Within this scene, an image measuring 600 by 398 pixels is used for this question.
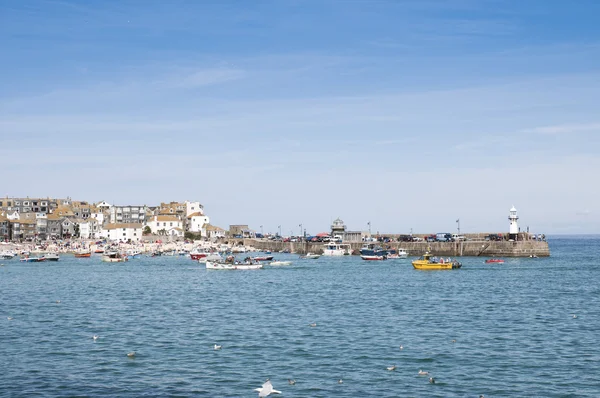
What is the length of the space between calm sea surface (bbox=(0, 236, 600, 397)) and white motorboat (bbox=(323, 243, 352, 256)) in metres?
87.4

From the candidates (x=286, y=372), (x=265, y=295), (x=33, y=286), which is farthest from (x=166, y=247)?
(x=286, y=372)

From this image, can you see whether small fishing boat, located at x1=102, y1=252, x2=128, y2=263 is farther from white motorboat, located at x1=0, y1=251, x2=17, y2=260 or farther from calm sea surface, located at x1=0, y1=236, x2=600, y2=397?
calm sea surface, located at x1=0, y1=236, x2=600, y2=397

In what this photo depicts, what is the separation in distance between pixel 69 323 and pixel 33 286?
35517mm

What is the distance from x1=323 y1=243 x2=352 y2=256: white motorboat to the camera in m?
164

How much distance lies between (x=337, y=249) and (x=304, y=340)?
12588cm

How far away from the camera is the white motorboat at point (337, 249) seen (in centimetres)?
16362

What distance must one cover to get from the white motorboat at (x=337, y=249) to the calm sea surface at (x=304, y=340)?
3441 inches

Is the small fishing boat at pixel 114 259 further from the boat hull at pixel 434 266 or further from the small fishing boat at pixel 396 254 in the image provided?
the boat hull at pixel 434 266

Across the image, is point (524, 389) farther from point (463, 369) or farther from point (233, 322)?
point (233, 322)

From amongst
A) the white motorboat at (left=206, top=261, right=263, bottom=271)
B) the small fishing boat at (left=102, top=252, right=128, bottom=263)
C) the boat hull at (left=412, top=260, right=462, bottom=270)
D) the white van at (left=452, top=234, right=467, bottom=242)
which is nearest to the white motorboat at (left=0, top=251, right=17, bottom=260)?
the small fishing boat at (left=102, top=252, right=128, bottom=263)

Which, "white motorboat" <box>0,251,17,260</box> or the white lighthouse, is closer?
the white lighthouse

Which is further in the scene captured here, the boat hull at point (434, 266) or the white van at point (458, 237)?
the white van at point (458, 237)

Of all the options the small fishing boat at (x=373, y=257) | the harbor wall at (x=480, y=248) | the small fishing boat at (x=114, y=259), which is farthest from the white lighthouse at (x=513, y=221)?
the small fishing boat at (x=114, y=259)

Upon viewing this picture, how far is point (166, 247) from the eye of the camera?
192750mm
